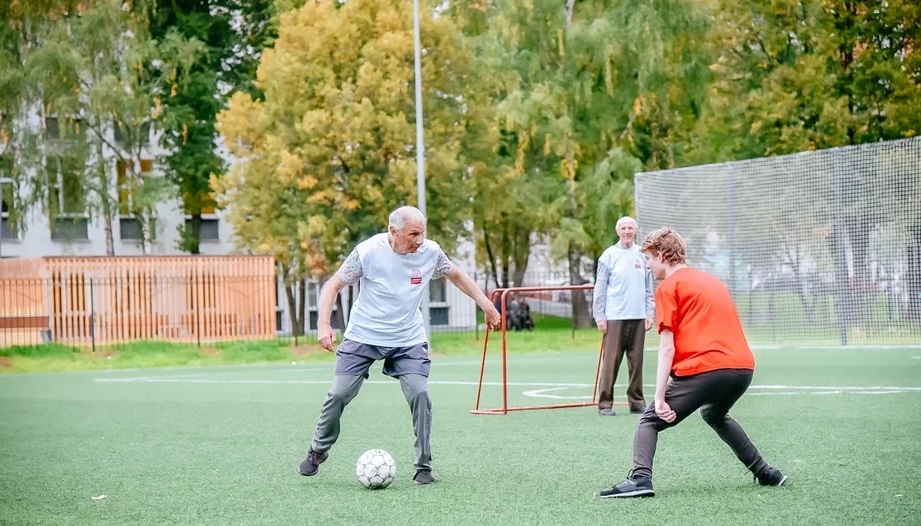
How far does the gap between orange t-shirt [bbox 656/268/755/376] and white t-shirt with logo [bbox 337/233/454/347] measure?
1979mm

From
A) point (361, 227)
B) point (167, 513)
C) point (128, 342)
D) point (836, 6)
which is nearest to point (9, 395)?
point (128, 342)

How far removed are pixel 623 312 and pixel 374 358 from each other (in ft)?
16.9

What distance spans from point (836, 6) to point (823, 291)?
9661 mm

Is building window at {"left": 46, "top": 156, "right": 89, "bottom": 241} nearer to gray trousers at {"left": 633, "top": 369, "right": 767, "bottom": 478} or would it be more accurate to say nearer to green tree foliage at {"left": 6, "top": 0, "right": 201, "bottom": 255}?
green tree foliage at {"left": 6, "top": 0, "right": 201, "bottom": 255}

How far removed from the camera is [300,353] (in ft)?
101

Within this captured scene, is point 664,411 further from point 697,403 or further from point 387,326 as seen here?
point 387,326

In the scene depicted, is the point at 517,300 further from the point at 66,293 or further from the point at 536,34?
the point at 66,293

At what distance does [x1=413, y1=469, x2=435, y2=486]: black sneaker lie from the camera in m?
8.61

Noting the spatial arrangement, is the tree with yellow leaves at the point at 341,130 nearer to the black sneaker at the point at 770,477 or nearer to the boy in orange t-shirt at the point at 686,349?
the black sneaker at the point at 770,477

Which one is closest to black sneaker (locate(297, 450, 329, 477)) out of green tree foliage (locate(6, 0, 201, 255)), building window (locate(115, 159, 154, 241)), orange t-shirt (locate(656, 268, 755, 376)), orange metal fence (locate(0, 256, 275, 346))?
orange t-shirt (locate(656, 268, 755, 376))

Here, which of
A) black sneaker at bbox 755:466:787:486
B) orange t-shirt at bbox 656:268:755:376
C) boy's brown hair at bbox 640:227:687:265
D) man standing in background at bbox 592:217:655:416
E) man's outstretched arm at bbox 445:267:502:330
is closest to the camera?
orange t-shirt at bbox 656:268:755:376

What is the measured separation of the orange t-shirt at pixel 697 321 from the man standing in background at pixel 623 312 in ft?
19.7

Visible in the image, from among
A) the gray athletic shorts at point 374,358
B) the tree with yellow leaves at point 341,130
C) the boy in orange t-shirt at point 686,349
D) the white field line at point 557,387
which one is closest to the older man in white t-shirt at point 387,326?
the gray athletic shorts at point 374,358

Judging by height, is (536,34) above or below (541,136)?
above
